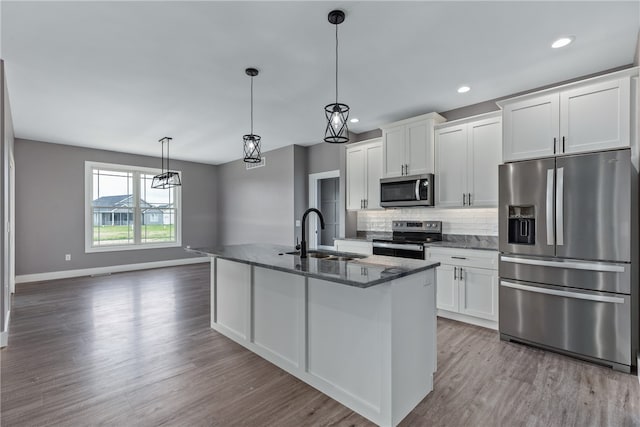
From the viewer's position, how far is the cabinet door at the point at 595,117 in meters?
2.59

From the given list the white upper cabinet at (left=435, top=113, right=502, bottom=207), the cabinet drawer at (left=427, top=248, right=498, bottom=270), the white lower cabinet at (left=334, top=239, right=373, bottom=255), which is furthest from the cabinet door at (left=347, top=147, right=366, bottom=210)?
the cabinet drawer at (left=427, top=248, right=498, bottom=270)

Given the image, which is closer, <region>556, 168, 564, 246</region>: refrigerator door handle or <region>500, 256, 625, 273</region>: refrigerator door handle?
<region>500, 256, 625, 273</region>: refrigerator door handle

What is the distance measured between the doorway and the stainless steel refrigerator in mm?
3159

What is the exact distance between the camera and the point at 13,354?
9.20 ft

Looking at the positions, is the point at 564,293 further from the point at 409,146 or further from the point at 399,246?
the point at 409,146

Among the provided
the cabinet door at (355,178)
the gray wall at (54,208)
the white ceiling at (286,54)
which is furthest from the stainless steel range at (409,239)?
the gray wall at (54,208)

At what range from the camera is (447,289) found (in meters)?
3.69

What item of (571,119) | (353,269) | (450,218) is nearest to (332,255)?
(353,269)

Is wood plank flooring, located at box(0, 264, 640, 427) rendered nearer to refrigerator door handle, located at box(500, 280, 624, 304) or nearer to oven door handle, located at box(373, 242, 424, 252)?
refrigerator door handle, located at box(500, 280, 624, 304)

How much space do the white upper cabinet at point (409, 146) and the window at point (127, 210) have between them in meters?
5.68

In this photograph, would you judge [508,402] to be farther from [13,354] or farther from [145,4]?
[13,354]

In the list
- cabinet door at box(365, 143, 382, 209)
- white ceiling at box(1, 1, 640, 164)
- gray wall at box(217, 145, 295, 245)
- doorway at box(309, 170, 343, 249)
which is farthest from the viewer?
gray wall at box(217, 145, 295, 245)

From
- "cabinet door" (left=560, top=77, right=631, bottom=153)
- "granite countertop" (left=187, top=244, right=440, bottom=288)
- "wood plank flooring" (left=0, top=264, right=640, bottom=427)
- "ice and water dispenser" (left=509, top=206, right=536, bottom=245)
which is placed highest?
"cabinet door" (left=560, top=77, right=631, bottom=153)

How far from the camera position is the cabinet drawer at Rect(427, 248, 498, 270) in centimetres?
334
